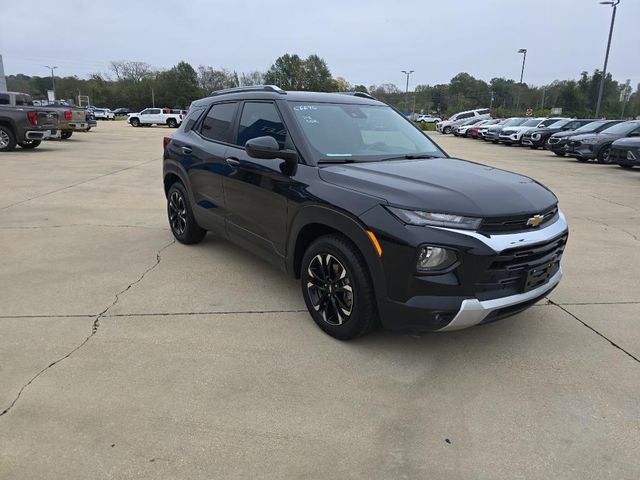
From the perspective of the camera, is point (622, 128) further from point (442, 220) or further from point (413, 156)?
point (442, 220)

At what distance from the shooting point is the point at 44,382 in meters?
2.96

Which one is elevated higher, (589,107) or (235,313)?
(589,107)

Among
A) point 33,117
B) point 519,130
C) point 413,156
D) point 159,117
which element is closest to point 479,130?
point 519,130

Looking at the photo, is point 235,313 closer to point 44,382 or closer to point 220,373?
point 220,373

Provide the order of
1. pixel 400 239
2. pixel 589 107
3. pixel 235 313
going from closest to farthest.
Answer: pixel 400 239 < pixel 235 313 < pixel 589 107

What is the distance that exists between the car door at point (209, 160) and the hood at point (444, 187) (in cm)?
157

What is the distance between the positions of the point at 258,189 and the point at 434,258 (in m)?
1.78

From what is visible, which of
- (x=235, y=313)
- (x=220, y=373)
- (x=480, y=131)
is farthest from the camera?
(x=480, y=131)

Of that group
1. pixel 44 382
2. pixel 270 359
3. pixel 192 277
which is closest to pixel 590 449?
pixel 270 359

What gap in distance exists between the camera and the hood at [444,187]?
2.95 metres

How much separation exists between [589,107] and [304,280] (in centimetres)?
9044

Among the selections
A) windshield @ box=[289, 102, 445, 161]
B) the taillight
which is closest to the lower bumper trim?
windshield @ box=[289, 102, 445, 161]

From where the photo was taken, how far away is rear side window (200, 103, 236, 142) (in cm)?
475

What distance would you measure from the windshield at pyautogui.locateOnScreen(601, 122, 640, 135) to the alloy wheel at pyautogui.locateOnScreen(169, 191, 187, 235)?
16.4 meters
